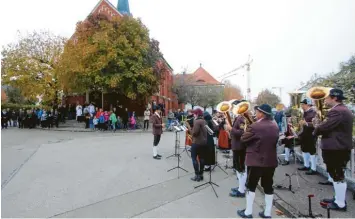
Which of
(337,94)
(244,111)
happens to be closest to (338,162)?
(337,94)

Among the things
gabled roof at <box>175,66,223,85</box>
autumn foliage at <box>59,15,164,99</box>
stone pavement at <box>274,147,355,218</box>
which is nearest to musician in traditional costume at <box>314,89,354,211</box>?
stone pavement at <box>274,147,355,218</box>

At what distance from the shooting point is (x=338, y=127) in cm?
543

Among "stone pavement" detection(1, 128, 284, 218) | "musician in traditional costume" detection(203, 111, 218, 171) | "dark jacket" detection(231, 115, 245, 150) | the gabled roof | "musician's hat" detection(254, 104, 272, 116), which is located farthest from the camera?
the gabled roof

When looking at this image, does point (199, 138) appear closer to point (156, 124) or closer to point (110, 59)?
point (156, 124)

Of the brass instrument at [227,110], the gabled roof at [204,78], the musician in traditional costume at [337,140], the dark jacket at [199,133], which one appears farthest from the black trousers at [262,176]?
the gabled roof at [204,78]

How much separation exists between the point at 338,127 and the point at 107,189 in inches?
205

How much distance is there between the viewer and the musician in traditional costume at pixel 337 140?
5.39 metres

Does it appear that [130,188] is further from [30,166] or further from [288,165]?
[288,165]

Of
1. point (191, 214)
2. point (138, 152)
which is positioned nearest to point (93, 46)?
point (138, 152)

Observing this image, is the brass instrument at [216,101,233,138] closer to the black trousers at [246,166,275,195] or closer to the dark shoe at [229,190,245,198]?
the dark shoe at [229,190,245,198]

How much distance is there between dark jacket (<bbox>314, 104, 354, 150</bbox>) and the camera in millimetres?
5383

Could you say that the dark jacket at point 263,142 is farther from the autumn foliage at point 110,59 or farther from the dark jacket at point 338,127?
the autumn foliage at point 110,59

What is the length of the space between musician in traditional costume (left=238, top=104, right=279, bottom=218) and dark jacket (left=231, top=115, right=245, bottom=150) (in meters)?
1.16

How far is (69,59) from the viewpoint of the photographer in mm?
25203
